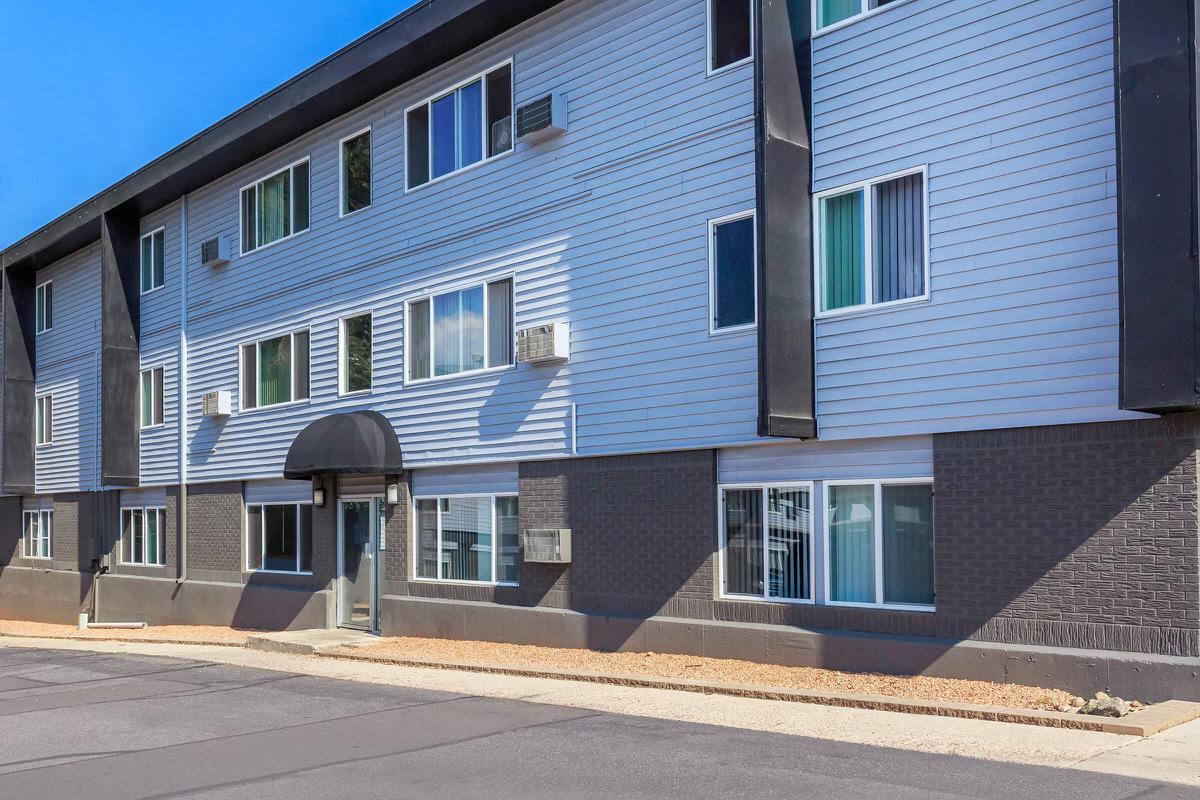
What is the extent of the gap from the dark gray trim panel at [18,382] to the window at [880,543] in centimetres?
2513

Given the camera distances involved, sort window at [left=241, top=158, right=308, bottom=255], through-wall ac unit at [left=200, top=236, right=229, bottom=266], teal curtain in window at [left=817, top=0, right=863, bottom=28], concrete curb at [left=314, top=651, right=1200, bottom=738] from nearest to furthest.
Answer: concrete curb at [left=314, top=651, right=1200, bottom=738]
teal curtain in window at [left=817, top=0, right=863, bottom=28]
window at [left=241, top=158, right=308, bottom=255]
through-wall ac unit at [left=200, top=236, right=229, bottom=266]

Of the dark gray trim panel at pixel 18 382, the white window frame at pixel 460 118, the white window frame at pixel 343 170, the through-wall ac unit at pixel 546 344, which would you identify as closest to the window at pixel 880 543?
the through-wall ac unit at pixel 546 344

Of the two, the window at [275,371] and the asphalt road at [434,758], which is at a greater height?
the window at [275,371]

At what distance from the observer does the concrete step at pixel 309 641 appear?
17406 mm

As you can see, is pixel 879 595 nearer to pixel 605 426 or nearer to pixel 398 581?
pixel 605 426

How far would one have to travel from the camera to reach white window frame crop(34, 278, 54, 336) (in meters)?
31.1

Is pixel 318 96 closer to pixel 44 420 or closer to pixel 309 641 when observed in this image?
pixel 309 641

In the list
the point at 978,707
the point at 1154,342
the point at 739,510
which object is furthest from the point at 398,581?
the point at 1154,342

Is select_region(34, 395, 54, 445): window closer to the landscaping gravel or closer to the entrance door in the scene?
the entrance door

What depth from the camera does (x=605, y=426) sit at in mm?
15273

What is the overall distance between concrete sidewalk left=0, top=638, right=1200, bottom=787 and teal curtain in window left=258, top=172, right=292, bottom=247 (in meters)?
9.82

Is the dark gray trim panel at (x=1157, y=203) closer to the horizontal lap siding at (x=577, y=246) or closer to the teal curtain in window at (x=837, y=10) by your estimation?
the teal curtain in window at (x=837, y=10)

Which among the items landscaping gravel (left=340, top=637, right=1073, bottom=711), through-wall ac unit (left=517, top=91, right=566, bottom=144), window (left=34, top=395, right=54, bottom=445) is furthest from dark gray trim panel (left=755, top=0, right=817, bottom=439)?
window (left=34, top=395, right=54, bottom=445)

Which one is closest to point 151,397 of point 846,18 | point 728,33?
point 728,33
